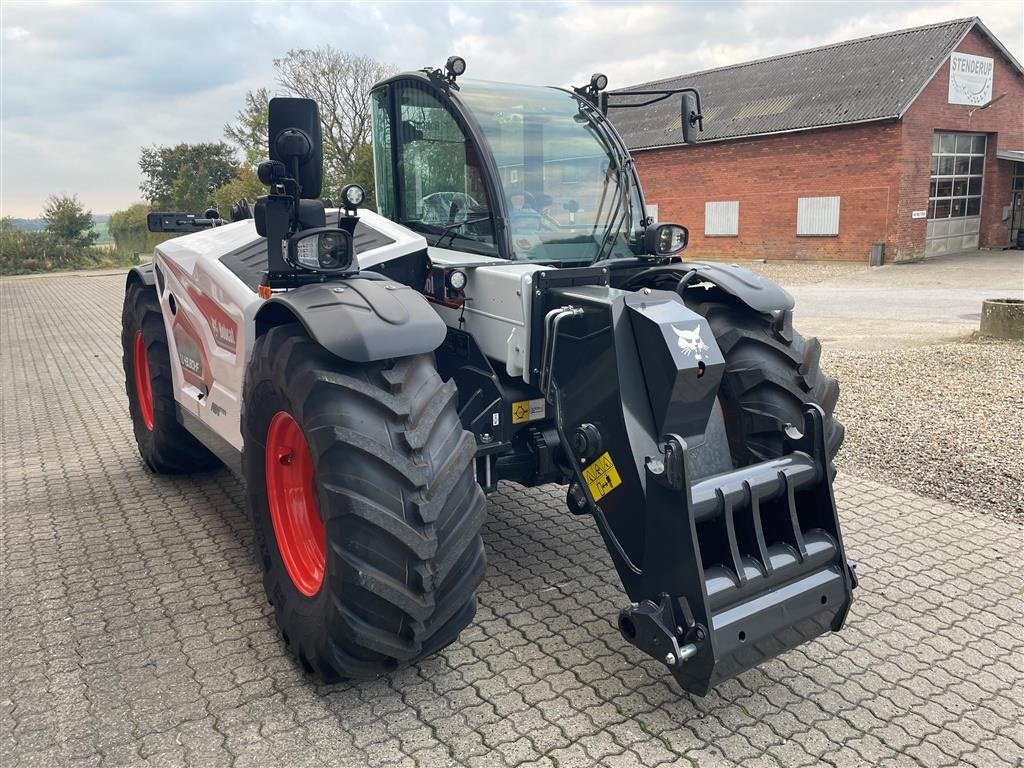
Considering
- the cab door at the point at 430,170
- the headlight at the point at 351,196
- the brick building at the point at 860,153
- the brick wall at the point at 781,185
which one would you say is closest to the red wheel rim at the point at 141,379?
the cab door at the point at 430,170

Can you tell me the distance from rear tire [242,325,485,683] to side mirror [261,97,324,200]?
0.73 meters

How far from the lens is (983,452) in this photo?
18.4ft

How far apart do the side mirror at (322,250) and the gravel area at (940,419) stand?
3.76m

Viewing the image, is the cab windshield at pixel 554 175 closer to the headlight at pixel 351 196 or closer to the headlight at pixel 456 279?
the headlight at pixel 456 279

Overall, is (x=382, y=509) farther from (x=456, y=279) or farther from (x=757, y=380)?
(x=757, y=380)

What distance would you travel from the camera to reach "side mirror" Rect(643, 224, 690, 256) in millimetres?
3867

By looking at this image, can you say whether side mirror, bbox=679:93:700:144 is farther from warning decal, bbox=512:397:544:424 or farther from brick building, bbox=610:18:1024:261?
brick building, bbox=610:18:1024:261

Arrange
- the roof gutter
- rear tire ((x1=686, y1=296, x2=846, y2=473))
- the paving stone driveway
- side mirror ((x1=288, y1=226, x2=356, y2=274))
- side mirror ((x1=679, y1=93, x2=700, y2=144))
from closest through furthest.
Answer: the paving stone driveway → side mirror ((x1=288, y1=226, x2=356, y2=274)) → rear tire ((x1=686, y1=296, x2=846, y2=473)) → side mirror ((x1=679, y1=93, x2=700, y2=144)) → the roof gutter

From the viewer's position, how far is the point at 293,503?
3258mm

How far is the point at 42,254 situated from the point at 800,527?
35644mm

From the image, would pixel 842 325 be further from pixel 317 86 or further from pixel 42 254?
pixel 42 254

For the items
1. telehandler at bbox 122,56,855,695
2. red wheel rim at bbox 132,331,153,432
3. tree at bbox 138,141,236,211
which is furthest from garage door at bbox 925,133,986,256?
tree at bbox 138,141,236,211

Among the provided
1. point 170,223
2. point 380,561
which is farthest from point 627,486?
point 170,223

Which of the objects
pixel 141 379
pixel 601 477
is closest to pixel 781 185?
pixel 141 379
